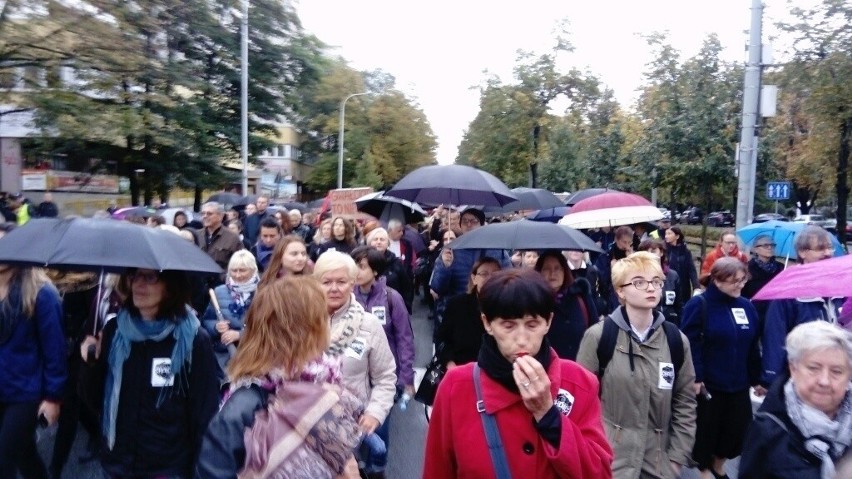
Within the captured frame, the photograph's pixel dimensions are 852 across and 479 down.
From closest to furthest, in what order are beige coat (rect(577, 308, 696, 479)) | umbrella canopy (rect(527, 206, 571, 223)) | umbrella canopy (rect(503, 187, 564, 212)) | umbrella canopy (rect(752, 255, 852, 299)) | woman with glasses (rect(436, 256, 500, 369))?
1. umbrella canopy (rect(752, 255, 852, 299))
2. beige coat (rect(577, 308, 696, 479))
3. woman with glasses (rect(436, 256, 500, 369))
4. umbrella canopy (rect(503, 187, 564, 212))
5. umbrella canopy (rect(527, 206, 571, 223))

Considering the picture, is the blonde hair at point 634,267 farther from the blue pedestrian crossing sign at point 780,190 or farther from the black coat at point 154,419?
the blue pedestrian crossing sign at point 780,190

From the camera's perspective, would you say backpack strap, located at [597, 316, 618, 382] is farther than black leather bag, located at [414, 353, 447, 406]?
No

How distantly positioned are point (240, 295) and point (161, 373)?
97.2 inches

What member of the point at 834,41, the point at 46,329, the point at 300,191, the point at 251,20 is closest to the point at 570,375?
the point at 46,329

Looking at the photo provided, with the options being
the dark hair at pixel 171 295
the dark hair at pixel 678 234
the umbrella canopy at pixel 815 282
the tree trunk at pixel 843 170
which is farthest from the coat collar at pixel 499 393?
the tree trunk at pixel 843 170

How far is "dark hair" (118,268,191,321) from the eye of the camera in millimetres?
3510

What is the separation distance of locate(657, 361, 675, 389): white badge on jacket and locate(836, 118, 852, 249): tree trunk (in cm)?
1663

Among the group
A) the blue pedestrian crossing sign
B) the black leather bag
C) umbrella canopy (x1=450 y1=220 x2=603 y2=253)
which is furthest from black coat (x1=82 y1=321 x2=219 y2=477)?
the blue pedestrian crossing sign

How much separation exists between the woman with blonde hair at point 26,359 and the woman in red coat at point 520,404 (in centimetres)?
257

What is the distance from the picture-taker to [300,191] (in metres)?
71.8

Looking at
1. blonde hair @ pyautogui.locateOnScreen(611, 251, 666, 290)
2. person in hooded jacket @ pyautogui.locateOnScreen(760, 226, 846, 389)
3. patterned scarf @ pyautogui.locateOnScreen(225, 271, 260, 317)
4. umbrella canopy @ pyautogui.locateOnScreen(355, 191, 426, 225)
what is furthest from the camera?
umbrella canopy @ pyautogui.locateOnScreen(355, 191, 426, 225)

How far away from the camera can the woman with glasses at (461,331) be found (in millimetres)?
4879

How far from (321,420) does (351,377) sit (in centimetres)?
166

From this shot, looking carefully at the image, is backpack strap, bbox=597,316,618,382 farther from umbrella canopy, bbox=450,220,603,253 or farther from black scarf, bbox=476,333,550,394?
black scarf, bbox=476,333,550,394
